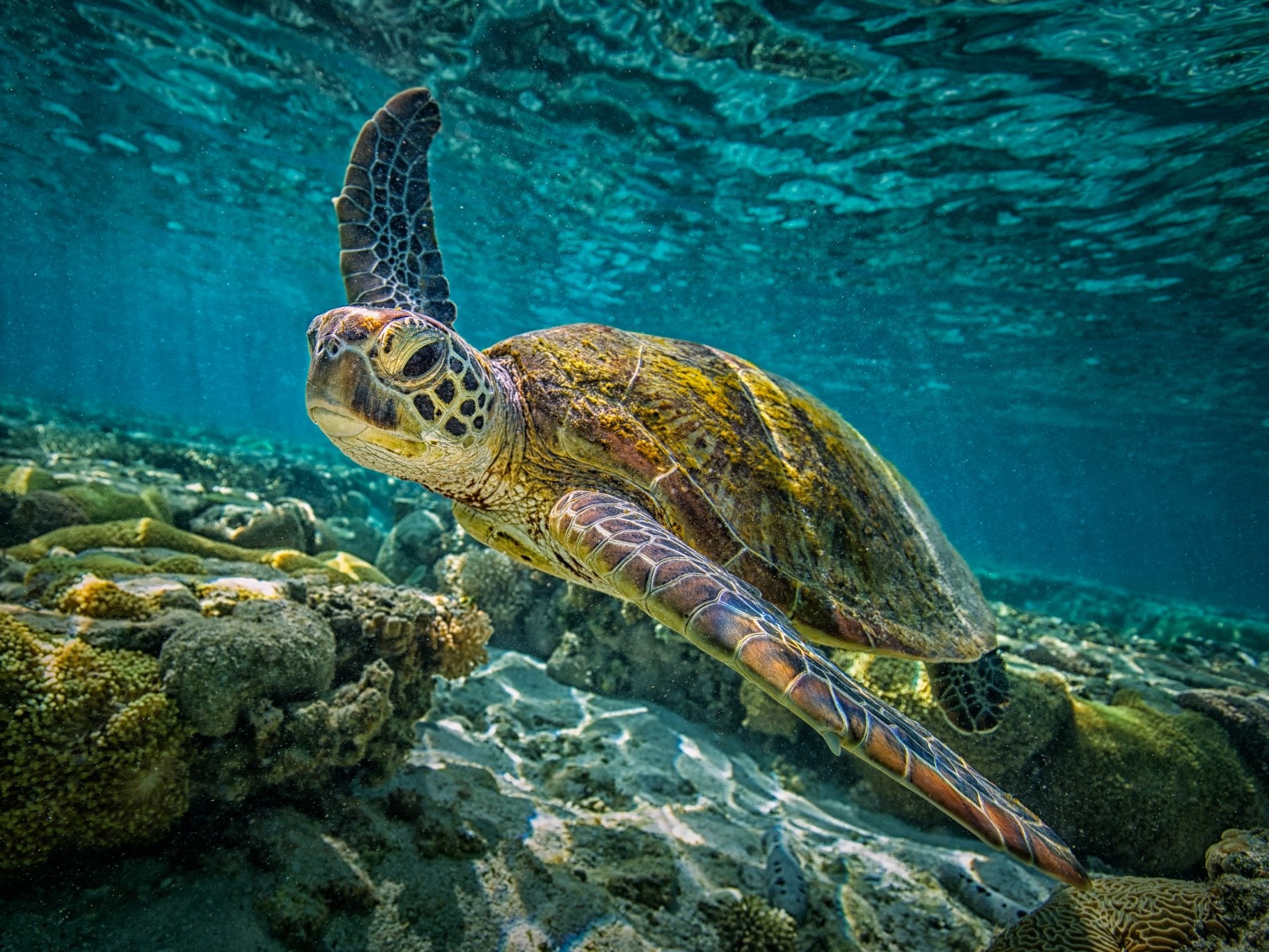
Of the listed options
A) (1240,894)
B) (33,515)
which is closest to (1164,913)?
(1240,894)

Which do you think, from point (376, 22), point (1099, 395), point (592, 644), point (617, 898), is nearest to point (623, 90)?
point (376, 22)

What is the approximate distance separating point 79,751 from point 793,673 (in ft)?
8.62

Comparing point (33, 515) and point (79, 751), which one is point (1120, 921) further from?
point (33, 515)

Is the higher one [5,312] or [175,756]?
[175,756]

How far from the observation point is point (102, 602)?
255cm

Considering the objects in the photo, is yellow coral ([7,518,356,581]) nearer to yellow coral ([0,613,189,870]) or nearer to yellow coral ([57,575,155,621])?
yellow coral ([57,575,155,621])

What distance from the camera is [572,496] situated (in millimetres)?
2658

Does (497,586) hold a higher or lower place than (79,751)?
lower

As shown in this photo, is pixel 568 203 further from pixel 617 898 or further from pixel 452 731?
pixel 617 898

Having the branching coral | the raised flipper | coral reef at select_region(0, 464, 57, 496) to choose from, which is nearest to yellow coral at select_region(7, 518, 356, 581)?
coral reef at select_region(0, 464, 57, 496)

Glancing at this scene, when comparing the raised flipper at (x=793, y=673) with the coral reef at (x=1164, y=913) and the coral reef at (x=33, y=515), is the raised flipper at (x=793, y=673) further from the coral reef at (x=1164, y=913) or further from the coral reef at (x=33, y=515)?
the coral reef at (x=33, y=515)

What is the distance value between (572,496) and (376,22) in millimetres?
11605

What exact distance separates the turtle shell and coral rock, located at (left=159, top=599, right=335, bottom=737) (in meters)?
1.37

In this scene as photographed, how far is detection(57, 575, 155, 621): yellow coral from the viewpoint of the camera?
2.51m
